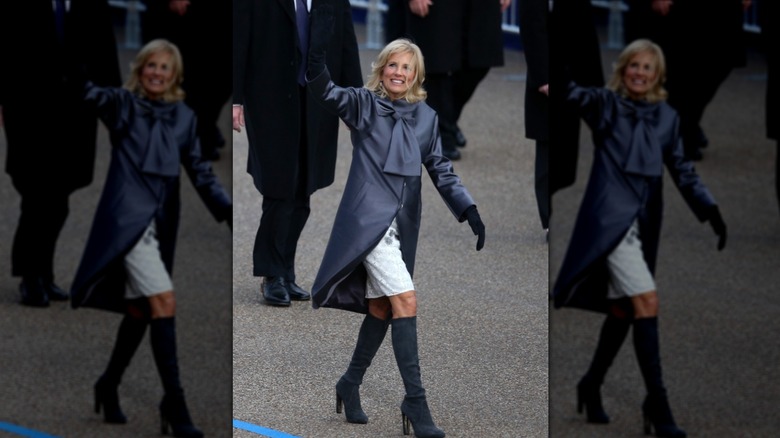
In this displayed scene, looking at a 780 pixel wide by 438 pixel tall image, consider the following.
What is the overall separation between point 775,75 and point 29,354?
217 cm

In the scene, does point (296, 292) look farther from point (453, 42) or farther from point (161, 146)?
point (453, 42)

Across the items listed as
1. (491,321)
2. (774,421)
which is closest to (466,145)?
(491,321)

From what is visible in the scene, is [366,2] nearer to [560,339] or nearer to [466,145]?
[466,145]

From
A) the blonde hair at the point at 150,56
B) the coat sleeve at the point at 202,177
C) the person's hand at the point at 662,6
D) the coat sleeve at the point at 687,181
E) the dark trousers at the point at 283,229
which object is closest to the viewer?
the person's hand at the point at 662,6

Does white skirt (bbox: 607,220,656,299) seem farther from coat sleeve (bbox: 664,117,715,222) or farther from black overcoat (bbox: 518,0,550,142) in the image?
black overcoat (bbox: 518,0,550,142)

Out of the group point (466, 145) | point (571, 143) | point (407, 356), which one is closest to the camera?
point (571, 143)

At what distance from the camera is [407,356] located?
3906 millimetres

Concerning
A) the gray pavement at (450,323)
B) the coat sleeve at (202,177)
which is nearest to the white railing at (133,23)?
the coat sleeve at (202,177)

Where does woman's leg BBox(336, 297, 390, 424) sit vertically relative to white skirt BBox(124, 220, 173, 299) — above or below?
below

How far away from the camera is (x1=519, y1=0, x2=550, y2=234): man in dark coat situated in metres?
3.80

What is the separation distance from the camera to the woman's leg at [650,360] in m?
3.21

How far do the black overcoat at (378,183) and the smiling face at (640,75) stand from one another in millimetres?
857

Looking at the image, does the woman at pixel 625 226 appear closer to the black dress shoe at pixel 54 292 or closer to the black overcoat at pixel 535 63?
the black overcoat at pixel 535 63

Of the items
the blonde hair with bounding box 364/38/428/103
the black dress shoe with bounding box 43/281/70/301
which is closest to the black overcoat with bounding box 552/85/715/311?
the blonde hair with bounding box 364/38/428/103
